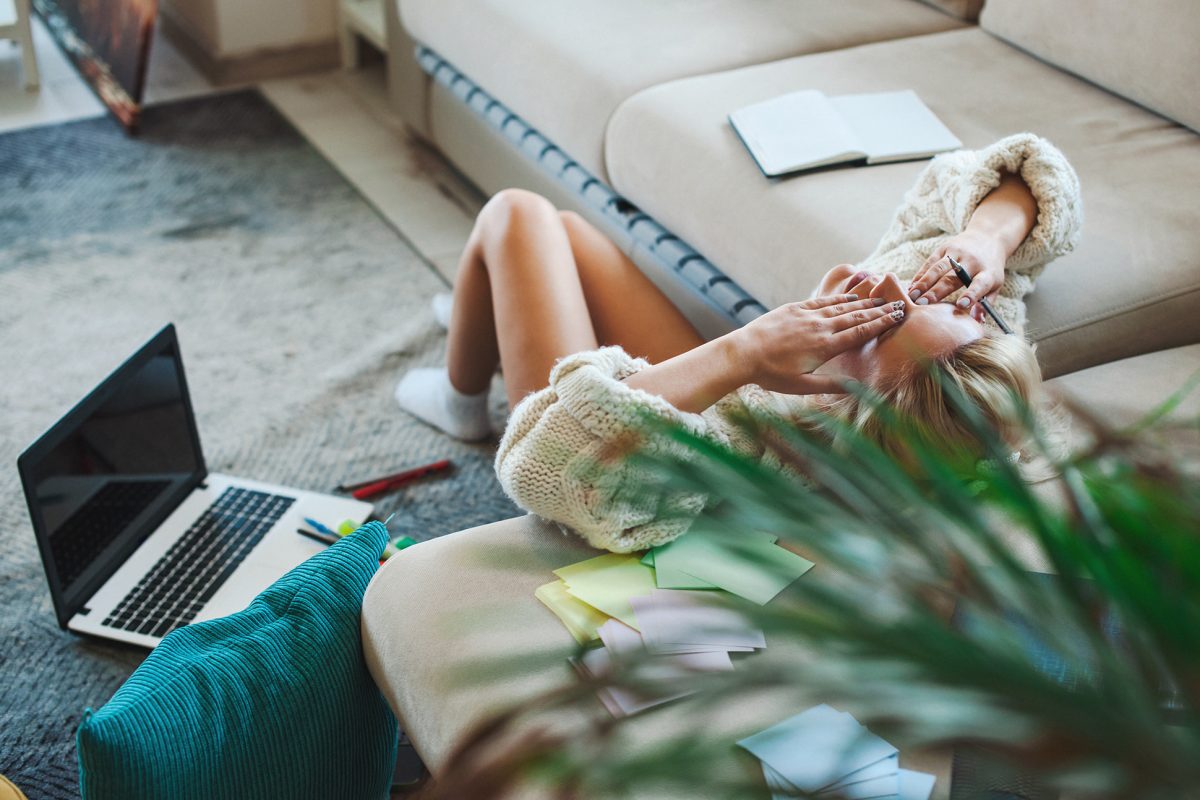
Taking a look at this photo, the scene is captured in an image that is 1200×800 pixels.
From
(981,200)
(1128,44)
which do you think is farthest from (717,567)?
(1128,44)

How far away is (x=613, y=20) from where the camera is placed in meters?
2.29

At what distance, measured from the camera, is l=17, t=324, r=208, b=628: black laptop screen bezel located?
1431mm

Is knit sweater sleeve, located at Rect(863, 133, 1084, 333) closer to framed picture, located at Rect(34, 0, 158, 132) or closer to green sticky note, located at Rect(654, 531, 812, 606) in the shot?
green sticky note, located at Rect(654, 531, 812, 606)

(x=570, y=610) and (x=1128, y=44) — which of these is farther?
(x=1128, y=44)

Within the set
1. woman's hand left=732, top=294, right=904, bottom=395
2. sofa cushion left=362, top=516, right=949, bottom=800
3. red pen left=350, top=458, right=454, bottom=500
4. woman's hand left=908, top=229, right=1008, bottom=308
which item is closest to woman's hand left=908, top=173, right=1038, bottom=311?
woman's hand left=908, top=229, right=1008, bottom=308

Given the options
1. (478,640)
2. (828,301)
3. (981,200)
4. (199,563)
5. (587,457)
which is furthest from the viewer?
(199,563)

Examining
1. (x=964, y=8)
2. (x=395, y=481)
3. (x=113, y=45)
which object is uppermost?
(x=964, y=8)

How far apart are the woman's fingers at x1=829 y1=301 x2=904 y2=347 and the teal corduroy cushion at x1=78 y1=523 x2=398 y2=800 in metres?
0.56

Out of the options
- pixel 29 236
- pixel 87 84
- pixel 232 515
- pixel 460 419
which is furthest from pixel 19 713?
pixel 87 84

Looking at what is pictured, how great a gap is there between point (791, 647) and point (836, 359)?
0.39 meters

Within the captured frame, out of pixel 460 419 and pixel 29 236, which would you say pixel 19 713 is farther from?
pixel 29 236

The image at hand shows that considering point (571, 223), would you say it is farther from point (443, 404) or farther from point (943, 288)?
point (943, 288)

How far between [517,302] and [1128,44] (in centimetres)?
117

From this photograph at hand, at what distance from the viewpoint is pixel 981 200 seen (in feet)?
A: 5.04
